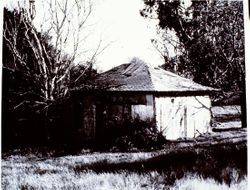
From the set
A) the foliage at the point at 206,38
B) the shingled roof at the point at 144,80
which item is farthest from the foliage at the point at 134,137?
A: the foliage at the point at 206,38

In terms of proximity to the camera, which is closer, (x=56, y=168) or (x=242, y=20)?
(x=56, y=168)

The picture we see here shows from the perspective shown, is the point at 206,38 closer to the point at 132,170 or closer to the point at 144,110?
the point at 144,110

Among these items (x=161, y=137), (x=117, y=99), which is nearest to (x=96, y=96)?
(x=117, y=99)

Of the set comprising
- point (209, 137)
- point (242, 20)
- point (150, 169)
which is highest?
point (242, 20)

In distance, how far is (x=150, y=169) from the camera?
4.92 feet

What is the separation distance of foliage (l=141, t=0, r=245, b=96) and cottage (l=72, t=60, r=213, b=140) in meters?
0.08

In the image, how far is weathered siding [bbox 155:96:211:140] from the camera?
4.97ft

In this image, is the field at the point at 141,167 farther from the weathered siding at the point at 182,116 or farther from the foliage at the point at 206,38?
the foliage at the point at 206,38

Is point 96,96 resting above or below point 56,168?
above

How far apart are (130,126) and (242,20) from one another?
607 millimetres

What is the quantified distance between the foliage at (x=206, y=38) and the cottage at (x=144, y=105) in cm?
8

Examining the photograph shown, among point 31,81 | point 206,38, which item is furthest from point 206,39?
point 31,81

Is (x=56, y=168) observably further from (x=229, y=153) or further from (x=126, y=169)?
(x=229, y=153)

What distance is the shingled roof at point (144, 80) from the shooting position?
154 cm
